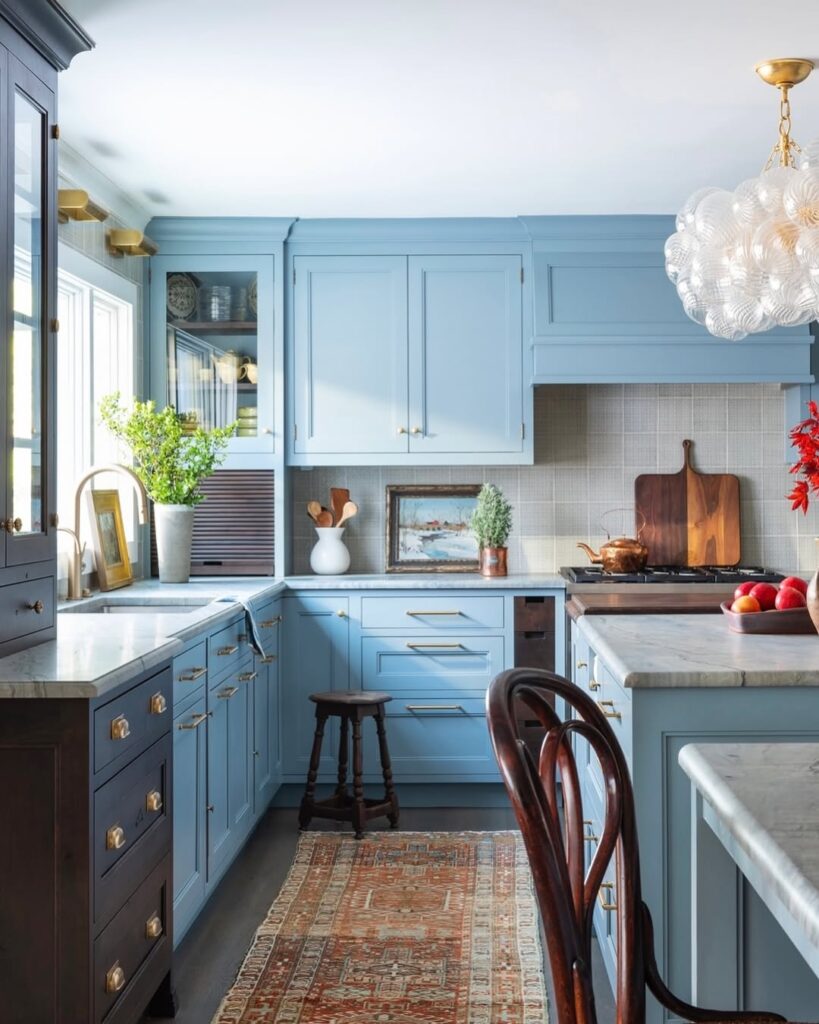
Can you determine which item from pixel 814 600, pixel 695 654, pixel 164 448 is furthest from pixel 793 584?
pixel 164 448

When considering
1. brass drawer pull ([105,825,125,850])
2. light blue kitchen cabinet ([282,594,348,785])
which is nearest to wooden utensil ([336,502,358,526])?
light blue kitchen cabinet ([282,594,348,785])

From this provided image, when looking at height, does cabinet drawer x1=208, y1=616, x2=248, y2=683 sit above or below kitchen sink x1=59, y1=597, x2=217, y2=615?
below

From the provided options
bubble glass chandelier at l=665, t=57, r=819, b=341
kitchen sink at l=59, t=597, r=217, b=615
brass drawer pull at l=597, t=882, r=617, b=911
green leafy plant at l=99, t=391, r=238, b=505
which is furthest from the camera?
green leafy plant at l=99, t=391, r=238, b=505

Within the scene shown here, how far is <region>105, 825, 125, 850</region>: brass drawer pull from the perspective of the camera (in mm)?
2264

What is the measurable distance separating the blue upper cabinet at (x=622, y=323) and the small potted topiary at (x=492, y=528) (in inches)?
21.5

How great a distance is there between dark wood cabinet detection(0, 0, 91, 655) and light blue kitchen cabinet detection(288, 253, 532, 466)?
2088 millimetres

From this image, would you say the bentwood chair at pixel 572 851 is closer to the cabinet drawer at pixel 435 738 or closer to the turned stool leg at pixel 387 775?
the turned stool leg at pixel 387 775

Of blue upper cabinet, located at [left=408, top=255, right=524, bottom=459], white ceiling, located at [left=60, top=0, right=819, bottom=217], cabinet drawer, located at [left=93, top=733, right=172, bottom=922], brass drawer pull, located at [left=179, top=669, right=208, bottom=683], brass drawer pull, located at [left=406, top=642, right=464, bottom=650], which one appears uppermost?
white ceiling, located at [left=60, top=0, right=819, bottom=217]

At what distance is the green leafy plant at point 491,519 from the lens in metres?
4.82

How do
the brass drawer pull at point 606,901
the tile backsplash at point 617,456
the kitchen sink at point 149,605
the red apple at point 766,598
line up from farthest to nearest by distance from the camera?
the tile backsplash at point 617,456 < the kitchen sink at point 149,605 < the red apple at point 766,598 < the brass drawer pull at point 606,901

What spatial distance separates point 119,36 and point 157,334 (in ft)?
6.37

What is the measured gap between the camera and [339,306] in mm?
4797

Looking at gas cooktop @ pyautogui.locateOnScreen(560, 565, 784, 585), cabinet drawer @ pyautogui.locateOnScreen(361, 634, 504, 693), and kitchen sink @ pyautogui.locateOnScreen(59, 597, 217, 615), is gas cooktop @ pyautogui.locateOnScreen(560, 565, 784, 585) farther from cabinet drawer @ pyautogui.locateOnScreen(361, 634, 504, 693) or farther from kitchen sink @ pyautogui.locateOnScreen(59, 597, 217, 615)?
kitchen sink @ pyautogui.locateOnScreen(59, 597, 217, 615)

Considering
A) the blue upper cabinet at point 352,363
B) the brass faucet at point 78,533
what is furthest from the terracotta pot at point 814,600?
the blue upper cabinet at point 352,363
